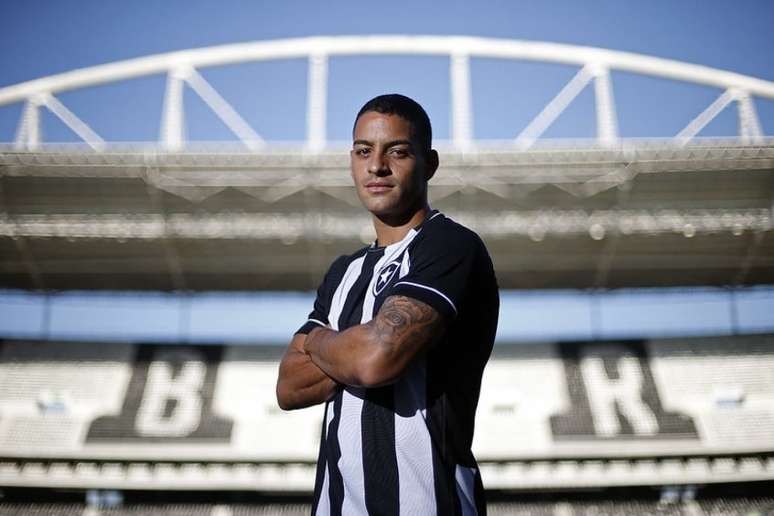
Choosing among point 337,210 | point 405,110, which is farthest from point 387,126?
point 337,210

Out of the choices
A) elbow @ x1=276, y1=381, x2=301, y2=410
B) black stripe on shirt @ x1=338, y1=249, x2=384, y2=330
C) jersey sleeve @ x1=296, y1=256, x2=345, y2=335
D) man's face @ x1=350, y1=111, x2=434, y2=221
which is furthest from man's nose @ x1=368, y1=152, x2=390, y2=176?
elbow @ x1=276, y1=381, x2=301, y2=410

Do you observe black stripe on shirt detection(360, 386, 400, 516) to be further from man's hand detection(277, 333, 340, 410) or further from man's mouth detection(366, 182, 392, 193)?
man's mouth detection(366, 182, 392, 193)

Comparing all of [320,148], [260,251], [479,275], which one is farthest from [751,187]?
[479,275]

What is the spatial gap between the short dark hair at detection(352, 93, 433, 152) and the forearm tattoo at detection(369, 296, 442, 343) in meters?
0.34

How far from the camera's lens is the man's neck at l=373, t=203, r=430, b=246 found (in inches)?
64.0

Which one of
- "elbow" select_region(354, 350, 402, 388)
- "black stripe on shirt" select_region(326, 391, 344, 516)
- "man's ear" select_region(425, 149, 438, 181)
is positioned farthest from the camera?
"man's ear" select_region(425, 149, 438, 181)

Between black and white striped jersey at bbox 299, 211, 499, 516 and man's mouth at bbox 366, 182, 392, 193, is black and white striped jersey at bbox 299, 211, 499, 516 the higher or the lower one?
the lower one

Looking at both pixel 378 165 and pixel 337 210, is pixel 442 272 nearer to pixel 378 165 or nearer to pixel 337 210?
pixel 378 165

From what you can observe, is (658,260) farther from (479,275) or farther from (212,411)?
(479,275)

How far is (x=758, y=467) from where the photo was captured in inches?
651

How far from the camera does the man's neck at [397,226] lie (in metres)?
1.63

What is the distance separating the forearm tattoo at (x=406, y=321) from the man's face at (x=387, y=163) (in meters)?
0.24

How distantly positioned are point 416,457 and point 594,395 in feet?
57.4

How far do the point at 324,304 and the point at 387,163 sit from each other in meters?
0.43
